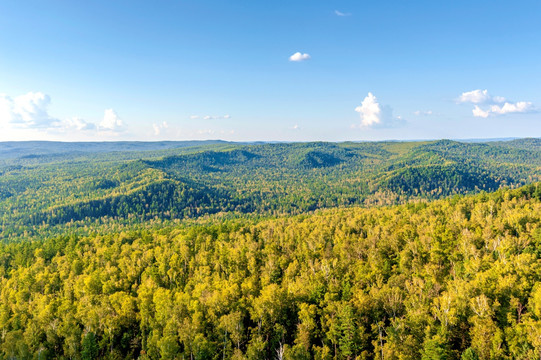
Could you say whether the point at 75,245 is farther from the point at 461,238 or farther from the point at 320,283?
the point at 461,238

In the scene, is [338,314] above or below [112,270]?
above

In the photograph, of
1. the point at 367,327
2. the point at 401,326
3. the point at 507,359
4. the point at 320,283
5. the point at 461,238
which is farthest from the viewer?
the point at 461,238

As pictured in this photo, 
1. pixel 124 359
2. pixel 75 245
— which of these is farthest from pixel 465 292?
pixel 75 245

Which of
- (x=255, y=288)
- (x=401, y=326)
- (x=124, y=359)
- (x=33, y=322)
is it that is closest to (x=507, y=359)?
(x=401, y=326)

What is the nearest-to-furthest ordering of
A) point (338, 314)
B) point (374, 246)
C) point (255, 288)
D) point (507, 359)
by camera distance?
point (507, 359), point (338, 314), point (255, 288), point (374, 246)

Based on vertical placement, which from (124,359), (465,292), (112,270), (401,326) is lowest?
(124,359)

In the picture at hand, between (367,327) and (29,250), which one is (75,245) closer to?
(29,250)

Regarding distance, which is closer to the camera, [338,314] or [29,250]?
[338,314]
